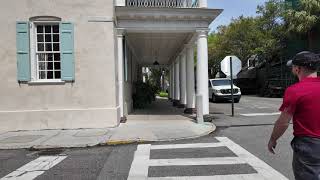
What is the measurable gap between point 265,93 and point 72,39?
32882 millimetres

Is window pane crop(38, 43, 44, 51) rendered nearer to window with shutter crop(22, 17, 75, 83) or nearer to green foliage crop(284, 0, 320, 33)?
window with shutter crop(22, 17, 75, 83)

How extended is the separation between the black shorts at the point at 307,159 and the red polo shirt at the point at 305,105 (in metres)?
0.07

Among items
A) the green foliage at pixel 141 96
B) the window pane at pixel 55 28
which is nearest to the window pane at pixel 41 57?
the window pane at pixel 55 28

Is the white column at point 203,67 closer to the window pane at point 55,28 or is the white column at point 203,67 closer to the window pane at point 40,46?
the window pane at point 55,28

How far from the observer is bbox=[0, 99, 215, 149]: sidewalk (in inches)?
467

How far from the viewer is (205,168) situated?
838cm

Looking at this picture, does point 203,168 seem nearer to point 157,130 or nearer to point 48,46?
point 157,130

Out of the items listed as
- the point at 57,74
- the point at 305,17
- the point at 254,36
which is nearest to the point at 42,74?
the point at 57,74

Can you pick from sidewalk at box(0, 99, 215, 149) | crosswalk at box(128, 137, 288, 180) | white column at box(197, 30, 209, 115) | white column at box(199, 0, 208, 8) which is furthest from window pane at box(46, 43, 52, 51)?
crosswalk at box(128, 137, 288, 180)

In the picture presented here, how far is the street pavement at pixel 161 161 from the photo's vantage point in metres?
7.92

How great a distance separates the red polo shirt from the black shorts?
2.7 inches

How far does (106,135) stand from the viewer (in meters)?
13.1

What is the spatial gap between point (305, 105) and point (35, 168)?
20.0 feet

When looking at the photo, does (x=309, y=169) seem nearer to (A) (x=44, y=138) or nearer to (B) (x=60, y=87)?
(A) (x=44, y=138)
